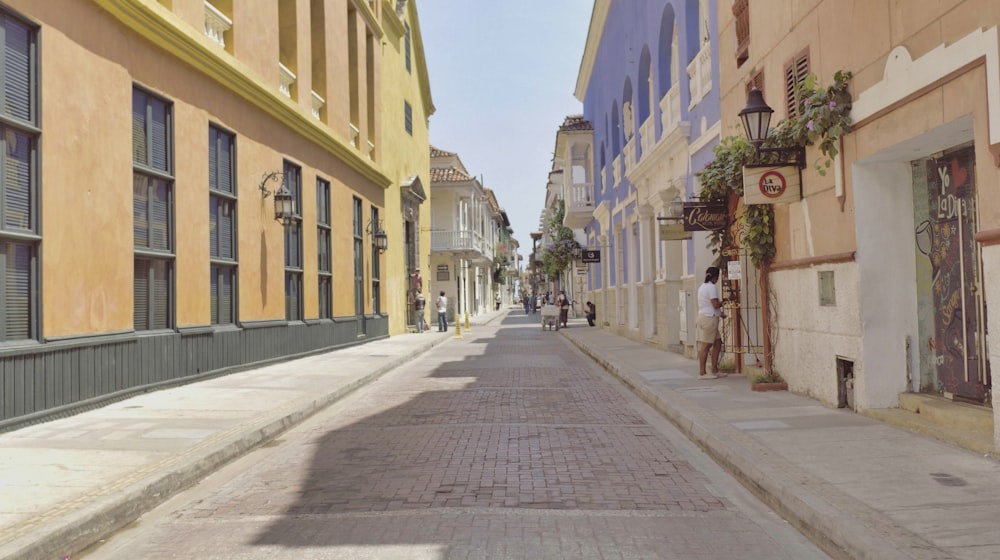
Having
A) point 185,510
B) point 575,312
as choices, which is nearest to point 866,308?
point 185,510

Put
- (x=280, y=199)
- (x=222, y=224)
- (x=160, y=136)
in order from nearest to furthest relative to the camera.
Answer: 1. (x=160, y=136)
2. (x=222, y=224)
3. (x=280, y=199)

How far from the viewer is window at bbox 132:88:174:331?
10922 mm

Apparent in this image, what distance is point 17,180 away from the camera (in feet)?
27.3

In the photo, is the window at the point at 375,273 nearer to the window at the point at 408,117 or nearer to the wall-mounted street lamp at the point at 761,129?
the window at the point at 408,117

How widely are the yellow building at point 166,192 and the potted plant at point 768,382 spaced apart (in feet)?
25.7

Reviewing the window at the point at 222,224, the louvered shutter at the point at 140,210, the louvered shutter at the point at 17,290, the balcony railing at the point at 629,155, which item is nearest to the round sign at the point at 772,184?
the louvered shutter at the point at 140,210

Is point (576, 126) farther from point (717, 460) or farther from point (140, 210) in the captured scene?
point (717, 460)

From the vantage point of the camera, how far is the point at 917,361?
8.09m

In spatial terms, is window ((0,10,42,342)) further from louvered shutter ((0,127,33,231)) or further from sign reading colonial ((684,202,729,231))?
sign reading colonial ((684,202,729,231))

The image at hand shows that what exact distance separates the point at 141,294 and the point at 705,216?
26.0ft

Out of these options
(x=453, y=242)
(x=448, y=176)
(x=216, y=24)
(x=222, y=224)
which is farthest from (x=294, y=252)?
(x=448, y=176)

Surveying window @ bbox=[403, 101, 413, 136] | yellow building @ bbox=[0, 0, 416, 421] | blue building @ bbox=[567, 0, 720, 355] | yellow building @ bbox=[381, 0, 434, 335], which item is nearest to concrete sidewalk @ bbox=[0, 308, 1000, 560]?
yellow building @ bbox=[0, 0, 416, 421]

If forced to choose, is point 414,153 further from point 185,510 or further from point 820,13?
point 185,510

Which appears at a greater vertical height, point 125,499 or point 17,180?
point 17,180
